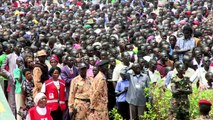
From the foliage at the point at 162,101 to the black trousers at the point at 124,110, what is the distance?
903mm

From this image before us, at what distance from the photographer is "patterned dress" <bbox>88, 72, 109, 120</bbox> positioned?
1311 centimetres

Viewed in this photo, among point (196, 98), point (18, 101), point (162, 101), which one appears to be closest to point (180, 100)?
point (196, 98)

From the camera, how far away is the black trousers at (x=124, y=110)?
573 inches

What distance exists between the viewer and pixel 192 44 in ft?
59.0

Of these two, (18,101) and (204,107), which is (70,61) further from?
(204,107)

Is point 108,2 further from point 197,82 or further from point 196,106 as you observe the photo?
point 196,106

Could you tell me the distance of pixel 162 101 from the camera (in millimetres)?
12891

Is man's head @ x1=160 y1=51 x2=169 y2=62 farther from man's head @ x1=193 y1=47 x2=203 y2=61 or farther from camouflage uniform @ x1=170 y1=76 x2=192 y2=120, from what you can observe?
camouflage uniform @ x1=170 y1=76 x2=192 y2=120

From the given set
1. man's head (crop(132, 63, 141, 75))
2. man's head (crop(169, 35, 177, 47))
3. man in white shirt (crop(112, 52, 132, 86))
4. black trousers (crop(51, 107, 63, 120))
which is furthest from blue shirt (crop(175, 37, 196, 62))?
black trousers (crop(51, 107, 63, 120))

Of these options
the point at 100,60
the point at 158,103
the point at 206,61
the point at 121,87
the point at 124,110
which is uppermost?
the point at 100,60

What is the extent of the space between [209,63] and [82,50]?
11.2ft

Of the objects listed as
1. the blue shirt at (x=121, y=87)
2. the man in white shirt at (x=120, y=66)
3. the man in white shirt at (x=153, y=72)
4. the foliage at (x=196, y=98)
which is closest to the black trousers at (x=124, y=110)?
the blue shirt at (x=121, y=87)

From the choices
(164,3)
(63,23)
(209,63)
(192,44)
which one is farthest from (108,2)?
(209,63)

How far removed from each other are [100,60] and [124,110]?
1.65 m
